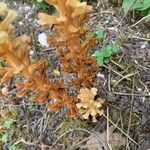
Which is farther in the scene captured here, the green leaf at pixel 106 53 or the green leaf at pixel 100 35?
the green leaf at pixel 100 35

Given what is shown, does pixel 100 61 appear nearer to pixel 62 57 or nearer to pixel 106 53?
pixel 106 53

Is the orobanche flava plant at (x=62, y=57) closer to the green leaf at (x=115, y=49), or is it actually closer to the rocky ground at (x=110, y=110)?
the rocky ground at (x=110, y=110)

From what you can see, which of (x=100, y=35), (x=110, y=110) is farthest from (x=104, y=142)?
(x=100, y=35)

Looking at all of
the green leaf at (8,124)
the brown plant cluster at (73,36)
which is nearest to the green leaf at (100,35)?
the brown plant cluster at (73,36)

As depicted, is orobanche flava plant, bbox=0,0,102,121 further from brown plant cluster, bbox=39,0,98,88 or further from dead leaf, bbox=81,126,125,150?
dead leaf, bbox=81,126,125,150

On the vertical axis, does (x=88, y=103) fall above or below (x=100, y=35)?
below

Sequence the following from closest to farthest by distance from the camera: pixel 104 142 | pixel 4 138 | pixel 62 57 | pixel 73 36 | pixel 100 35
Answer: pixel 73 36, pixel 62 57, pixel 104 142, pixel 4 138, pixel 100 35
